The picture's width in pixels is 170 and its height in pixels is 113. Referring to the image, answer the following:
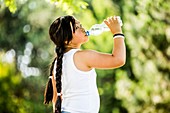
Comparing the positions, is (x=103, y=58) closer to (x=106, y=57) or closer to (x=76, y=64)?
(x=106, y=57)

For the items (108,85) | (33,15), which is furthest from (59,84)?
(33,15)

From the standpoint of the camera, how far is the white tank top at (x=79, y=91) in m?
2.64

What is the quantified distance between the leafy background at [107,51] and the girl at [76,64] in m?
5.94

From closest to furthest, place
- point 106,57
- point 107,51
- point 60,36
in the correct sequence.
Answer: point 106,57
point 60,36
point 107,51

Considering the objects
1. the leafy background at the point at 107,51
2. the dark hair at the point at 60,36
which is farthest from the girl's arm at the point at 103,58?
the leafy background at the point at 107,51

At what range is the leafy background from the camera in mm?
9961

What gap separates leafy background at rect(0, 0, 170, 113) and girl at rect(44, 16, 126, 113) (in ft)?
19.5

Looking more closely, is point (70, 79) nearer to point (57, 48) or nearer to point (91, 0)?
point (57, 48)

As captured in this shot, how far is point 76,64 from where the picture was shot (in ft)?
8.78

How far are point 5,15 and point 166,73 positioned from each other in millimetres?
4401

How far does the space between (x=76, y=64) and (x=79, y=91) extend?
128 millimetres

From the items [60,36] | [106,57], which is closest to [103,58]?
[106,57]

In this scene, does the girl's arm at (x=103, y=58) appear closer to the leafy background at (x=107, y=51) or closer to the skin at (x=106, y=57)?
the skin at (x=106, y=57)

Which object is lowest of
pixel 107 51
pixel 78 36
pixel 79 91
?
pixel 79 91
